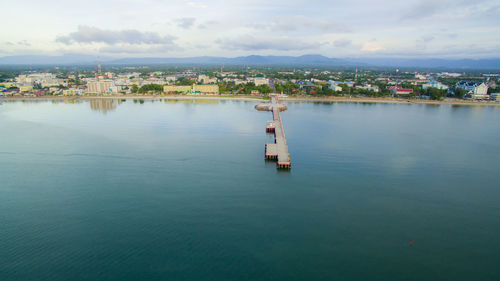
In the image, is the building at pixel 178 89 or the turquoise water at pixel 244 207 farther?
the building at pixel 178 89

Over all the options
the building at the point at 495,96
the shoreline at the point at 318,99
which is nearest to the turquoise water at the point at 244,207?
the shoreline at the point at 318,99

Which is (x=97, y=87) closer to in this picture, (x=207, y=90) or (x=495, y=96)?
(x=207, y=90)

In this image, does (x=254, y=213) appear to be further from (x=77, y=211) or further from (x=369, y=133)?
(x=369, y=133)

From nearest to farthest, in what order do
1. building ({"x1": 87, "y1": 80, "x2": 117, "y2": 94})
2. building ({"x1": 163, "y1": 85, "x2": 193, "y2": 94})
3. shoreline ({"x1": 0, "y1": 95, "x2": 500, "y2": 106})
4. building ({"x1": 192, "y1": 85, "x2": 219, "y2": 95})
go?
1. shoreline ({"x1": 0, "y1": 95, "x2": 500, "y2": 106})
2. building ({"x1": 87, "y1": 80, "x2": 117, "y2": 94})
3. building ({"x1": 192, "y1": 85, "x2": 219, "y2": 95})
4. building ({"x1": 163, "y1": 85, "x2": 193, "y2": 94})

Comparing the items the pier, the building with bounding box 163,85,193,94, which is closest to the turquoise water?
the pier

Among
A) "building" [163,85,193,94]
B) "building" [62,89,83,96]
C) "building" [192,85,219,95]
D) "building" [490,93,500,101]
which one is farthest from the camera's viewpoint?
"building" [163,85,193,94]

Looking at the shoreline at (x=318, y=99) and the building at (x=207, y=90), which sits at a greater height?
the building at (x=207, y=90)

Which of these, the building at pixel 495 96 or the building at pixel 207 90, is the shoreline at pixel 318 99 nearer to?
the building at pixel 495 96

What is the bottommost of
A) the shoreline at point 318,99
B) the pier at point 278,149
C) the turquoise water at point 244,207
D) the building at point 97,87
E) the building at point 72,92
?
the turquoise water at point 244,207

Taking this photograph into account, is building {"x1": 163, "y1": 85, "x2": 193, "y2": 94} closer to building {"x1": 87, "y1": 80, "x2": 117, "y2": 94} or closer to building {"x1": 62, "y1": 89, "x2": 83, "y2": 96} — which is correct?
building {"x1": 87, "y1": 80, "x2": 117, "y2": 94}

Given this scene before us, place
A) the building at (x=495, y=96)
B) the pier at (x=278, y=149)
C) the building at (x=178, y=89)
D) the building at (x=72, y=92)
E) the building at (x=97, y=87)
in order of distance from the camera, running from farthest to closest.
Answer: the building at (x=178, y=89)
the building at (x=97, y=87)
the building at (x=72, y=92)
the building at (x=495, y=96)
the pier at (x=278, y=149)
